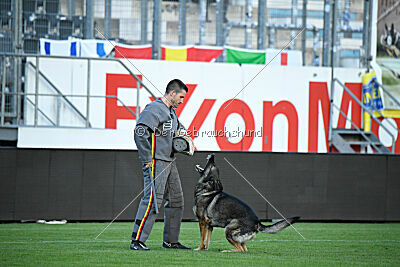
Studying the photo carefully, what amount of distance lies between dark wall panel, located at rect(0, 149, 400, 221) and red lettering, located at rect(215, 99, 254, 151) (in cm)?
249

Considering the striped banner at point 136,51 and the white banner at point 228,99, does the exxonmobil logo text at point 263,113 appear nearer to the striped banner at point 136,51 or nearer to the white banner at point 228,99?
the white banner at point 228,99

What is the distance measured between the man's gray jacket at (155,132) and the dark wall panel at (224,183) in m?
5.46

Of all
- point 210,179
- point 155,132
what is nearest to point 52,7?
point 155,132

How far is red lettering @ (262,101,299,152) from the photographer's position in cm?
1753

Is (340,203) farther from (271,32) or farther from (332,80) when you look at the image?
(271,32)

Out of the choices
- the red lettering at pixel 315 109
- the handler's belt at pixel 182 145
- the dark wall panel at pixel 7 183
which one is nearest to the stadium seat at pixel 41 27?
the dark wall panel at pixel 7 183

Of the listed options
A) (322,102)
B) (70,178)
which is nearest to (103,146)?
(70,178)

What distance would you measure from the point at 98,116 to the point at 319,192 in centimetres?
555

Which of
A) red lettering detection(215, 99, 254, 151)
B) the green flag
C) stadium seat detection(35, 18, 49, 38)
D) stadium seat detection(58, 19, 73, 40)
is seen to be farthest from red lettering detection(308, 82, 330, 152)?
stadium seat detection(35, 18, 49, 38)

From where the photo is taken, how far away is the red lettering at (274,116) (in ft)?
57.5

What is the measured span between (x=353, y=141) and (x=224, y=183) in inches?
201

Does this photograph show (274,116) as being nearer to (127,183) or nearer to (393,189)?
(393,189)

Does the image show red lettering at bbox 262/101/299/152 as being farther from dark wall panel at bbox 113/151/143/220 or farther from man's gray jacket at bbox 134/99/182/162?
man's gray jacket at bbox 134/99/182/162

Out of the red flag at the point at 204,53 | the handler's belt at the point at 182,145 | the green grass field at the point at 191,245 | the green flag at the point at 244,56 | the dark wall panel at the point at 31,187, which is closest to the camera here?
the green grass field at the point at 191,245
